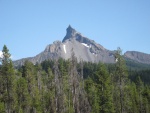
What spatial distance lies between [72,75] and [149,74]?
149 metres

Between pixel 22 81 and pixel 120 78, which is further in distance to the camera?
pixel 22 81

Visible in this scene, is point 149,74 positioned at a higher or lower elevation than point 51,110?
higher

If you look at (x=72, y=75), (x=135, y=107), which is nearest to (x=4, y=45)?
(x=72, y=75)

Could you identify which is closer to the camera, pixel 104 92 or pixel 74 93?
pixel 74 93

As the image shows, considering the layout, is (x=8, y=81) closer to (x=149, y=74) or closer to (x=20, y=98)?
(x=20, y=98)

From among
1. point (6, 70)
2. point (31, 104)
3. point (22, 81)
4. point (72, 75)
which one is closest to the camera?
point (72, 75)

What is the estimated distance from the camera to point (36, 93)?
6756 centimetres

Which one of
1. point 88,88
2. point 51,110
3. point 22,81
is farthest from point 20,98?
point 88,88

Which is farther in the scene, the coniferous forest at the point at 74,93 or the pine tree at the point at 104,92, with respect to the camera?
the pine tree at the point at 104,92

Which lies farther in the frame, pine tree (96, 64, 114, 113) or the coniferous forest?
pine tree (96, 64, 114, 113)

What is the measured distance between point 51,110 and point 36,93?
1149 cm

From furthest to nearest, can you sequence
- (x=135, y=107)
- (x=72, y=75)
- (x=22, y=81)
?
(x=135, y=107) < (x=22, y=81) < (x=72, y=75)

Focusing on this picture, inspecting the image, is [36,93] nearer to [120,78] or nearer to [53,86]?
[53,86]

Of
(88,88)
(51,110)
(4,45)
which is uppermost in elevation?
(4,45)
